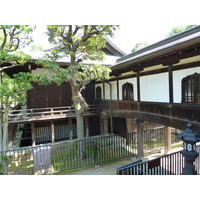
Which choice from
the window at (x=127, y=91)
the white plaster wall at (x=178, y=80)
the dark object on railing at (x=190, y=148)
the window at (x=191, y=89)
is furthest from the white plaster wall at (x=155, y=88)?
the dark object on railing at (x=190, y=148)

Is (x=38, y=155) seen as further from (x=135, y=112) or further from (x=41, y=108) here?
(x=135, y=112)

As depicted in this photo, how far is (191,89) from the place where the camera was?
515 cm

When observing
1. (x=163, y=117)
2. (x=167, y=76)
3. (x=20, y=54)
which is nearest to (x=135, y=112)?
(x=163, y=117)

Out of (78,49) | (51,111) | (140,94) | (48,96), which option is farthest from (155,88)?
(48,96)

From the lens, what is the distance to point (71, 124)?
1145 centimetres

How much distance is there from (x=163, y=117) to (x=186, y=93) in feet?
4.63

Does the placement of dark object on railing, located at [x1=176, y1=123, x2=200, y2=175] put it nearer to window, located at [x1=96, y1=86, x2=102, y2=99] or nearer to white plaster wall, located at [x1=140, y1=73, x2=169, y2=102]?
white plaster wall, located at [x1=140, y1=73, x2=169, y2=102]

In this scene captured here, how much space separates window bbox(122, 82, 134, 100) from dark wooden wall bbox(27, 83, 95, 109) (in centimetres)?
473

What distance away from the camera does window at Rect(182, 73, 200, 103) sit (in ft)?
16.1

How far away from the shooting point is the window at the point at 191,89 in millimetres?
4895

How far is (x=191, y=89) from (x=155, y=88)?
66.7 inches

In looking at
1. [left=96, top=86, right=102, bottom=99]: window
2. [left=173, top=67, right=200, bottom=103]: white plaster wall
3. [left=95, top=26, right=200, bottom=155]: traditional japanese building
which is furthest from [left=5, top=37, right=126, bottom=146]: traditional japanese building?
[left=173, top=67, right=200, bottom=103]: white plaster wall
